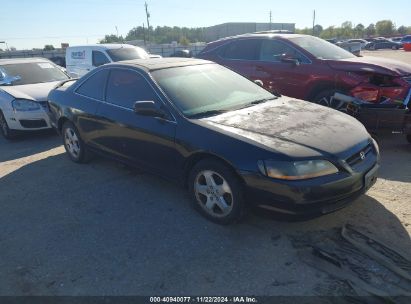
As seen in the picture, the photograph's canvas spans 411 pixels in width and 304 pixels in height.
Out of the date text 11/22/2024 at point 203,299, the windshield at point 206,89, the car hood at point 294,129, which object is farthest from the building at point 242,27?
the date text 11/22/2024 at point 203,299

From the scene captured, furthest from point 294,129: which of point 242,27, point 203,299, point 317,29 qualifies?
point 317,29

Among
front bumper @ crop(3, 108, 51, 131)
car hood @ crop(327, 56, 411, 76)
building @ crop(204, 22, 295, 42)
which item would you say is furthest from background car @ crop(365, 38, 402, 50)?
front bumper @ crop(3, 108, 51, 131)

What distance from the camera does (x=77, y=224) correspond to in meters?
3.76

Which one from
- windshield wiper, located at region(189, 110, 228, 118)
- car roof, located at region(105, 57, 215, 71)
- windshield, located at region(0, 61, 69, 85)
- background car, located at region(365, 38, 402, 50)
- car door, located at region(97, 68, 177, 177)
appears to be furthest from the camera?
background car, located at region(365, 38, 402, 50)

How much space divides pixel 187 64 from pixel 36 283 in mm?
2950

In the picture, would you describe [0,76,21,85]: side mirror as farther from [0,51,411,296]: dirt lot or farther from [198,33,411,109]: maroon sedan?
[198,33,411,109]: maroon sedan

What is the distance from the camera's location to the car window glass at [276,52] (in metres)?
6.61

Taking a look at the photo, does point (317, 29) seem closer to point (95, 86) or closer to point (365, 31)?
point (365, 31)

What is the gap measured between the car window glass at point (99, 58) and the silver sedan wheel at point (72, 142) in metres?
5.80

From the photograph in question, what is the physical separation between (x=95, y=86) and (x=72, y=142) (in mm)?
1106

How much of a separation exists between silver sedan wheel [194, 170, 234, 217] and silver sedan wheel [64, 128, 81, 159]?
2.61 meters

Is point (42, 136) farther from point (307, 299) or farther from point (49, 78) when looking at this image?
point (307, 299)

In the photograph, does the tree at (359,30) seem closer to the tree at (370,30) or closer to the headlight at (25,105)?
the tree at (370,30)

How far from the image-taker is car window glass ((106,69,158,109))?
4152 millimetres
